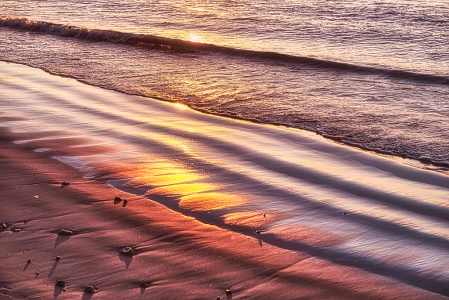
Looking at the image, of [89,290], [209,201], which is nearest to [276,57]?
[209,201]

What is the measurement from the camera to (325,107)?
732cm

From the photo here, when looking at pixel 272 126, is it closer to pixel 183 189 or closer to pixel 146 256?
pixel 183 189

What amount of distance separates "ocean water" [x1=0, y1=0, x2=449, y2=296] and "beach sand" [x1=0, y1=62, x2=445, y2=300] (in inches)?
4.7

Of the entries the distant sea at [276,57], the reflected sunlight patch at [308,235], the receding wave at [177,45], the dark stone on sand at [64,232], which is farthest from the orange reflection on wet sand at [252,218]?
the receding wave at [177,45]

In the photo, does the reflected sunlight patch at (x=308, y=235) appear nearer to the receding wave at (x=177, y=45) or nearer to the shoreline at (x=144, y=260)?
the shoreline at (x=144, y=260)

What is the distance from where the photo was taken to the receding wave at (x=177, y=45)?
956cm

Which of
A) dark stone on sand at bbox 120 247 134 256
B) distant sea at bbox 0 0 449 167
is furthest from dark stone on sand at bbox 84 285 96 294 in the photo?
distant sea at bbox 0 0 449 167

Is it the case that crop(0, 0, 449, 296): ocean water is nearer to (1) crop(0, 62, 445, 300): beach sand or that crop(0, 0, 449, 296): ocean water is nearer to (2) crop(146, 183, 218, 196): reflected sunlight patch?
(2) crop(146, 183, 218, 196): reflected sunlight patch

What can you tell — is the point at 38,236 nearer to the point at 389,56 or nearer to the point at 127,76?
the point at 127,76

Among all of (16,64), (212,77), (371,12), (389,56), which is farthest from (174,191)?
(371,12)

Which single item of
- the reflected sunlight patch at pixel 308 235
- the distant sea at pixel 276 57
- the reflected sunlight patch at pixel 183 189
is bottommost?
the reflected sunlight patch at pixel 308 235

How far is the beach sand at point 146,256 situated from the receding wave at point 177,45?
6.87m

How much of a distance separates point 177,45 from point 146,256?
11103 millimetres

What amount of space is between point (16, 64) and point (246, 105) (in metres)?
5.67
